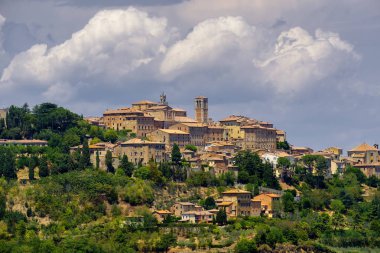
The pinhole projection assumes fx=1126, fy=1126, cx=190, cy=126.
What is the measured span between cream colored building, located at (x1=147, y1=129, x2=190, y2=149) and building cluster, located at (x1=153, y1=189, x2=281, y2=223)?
15.0m

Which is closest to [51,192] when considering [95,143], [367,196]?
[95,143]

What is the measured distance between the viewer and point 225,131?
411 feet

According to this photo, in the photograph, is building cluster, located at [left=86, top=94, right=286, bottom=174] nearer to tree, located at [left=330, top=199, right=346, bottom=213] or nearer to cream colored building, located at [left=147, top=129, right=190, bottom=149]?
cream colored building, located at [left=147, top=129, right=190, bottom=149]

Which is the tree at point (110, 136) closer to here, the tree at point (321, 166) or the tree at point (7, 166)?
the tree at point (7, 166)

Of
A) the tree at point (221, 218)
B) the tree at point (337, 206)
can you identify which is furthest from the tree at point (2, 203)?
the tree at point (337, 206)

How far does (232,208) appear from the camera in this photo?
9856cm

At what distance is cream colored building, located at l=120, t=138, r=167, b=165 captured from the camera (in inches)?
4190

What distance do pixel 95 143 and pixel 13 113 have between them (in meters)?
10.5

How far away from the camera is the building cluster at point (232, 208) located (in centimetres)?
9431

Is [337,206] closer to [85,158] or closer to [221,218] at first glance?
[221,218]

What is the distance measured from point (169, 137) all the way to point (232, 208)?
18.2m

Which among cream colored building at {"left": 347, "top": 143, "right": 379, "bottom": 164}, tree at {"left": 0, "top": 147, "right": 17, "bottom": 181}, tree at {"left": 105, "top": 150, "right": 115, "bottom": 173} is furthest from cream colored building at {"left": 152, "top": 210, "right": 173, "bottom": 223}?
cream colored building at {"left": 347, "top": 143, "right": 379, "bottom": 164}

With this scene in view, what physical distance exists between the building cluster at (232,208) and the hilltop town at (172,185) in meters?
0.11

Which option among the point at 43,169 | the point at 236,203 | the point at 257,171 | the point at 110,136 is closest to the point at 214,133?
the point at 110,136
